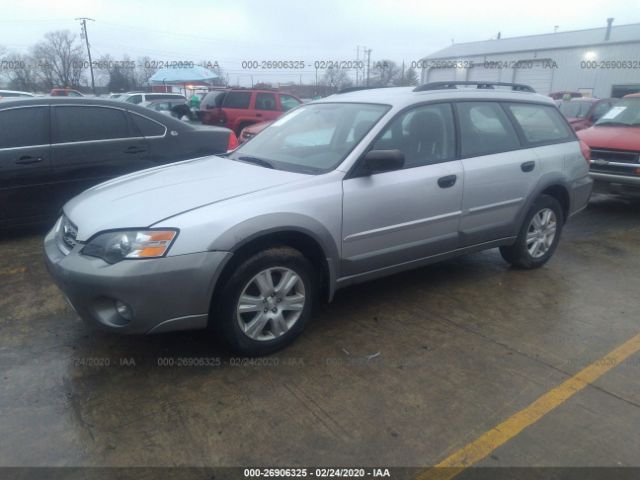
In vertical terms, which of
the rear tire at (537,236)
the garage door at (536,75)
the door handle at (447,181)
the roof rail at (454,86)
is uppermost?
the garage door at (536,75)

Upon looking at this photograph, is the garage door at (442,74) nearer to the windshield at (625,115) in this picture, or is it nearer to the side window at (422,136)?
the windshield at (625,115)

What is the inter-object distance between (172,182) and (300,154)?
94cm

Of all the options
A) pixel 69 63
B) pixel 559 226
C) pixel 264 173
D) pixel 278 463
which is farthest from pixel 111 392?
pixel 69 63

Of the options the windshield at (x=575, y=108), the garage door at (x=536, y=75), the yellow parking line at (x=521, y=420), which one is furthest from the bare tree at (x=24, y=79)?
the yellow parking line at (x=521, y=420)

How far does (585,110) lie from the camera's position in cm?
1320

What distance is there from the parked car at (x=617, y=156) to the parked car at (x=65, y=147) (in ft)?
19.2

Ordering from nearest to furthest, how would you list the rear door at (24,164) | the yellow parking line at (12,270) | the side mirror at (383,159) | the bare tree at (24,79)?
the side mirror at (383,159)
the yellow parking line at (12,270)
the rear door at (24,164)
the bare tree at (24,79)

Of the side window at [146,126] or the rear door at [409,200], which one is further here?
the side window at [146,126]

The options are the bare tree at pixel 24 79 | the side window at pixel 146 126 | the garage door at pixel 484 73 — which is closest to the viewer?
the side window at pixel 146 126

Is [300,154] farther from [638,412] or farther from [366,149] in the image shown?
[638,412]

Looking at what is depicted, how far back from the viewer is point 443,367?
3.10 m

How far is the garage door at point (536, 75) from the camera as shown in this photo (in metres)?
33.4

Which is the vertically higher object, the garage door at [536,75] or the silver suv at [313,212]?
the garage door at [536,75]

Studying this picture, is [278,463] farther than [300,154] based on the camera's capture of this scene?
No
